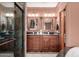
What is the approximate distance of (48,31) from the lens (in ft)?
21.7

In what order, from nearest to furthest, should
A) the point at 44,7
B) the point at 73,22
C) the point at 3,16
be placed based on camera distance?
the point at 3,16 < the point at 73,22 < the point at 44,7

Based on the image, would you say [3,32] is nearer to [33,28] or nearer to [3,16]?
[3,16]

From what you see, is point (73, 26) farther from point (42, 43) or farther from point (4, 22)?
point (4, 22)

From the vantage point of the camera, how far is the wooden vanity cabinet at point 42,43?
536cm

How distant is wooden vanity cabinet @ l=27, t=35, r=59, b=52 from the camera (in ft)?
17.6

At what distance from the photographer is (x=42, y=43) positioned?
5465 millimetres

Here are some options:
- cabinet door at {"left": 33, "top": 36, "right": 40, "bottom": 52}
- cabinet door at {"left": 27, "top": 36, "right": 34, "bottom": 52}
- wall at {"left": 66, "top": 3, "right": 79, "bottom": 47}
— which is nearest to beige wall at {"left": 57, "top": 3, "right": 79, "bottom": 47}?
wall at {"left": 66, "top": 3, "right": 79, "bottom": 47}

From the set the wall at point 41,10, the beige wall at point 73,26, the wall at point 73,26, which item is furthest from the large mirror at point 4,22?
the wall at point 41,10

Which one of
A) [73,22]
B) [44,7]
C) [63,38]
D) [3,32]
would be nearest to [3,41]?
[3,32]

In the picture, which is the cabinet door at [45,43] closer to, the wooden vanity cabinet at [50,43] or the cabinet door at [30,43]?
the wooden vanity cabinet at [50,43]

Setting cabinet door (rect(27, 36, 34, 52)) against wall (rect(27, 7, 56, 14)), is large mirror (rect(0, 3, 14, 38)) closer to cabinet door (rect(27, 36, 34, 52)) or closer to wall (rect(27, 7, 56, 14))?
cabinet door (rect(27, 36, 34, 52))

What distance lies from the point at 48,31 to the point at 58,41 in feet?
4.03

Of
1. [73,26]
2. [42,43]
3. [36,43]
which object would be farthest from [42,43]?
[73,26]

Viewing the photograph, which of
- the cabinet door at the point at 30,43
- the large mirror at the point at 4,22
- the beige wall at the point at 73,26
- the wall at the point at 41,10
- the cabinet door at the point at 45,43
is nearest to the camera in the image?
the large mirror at the point at 4,22
